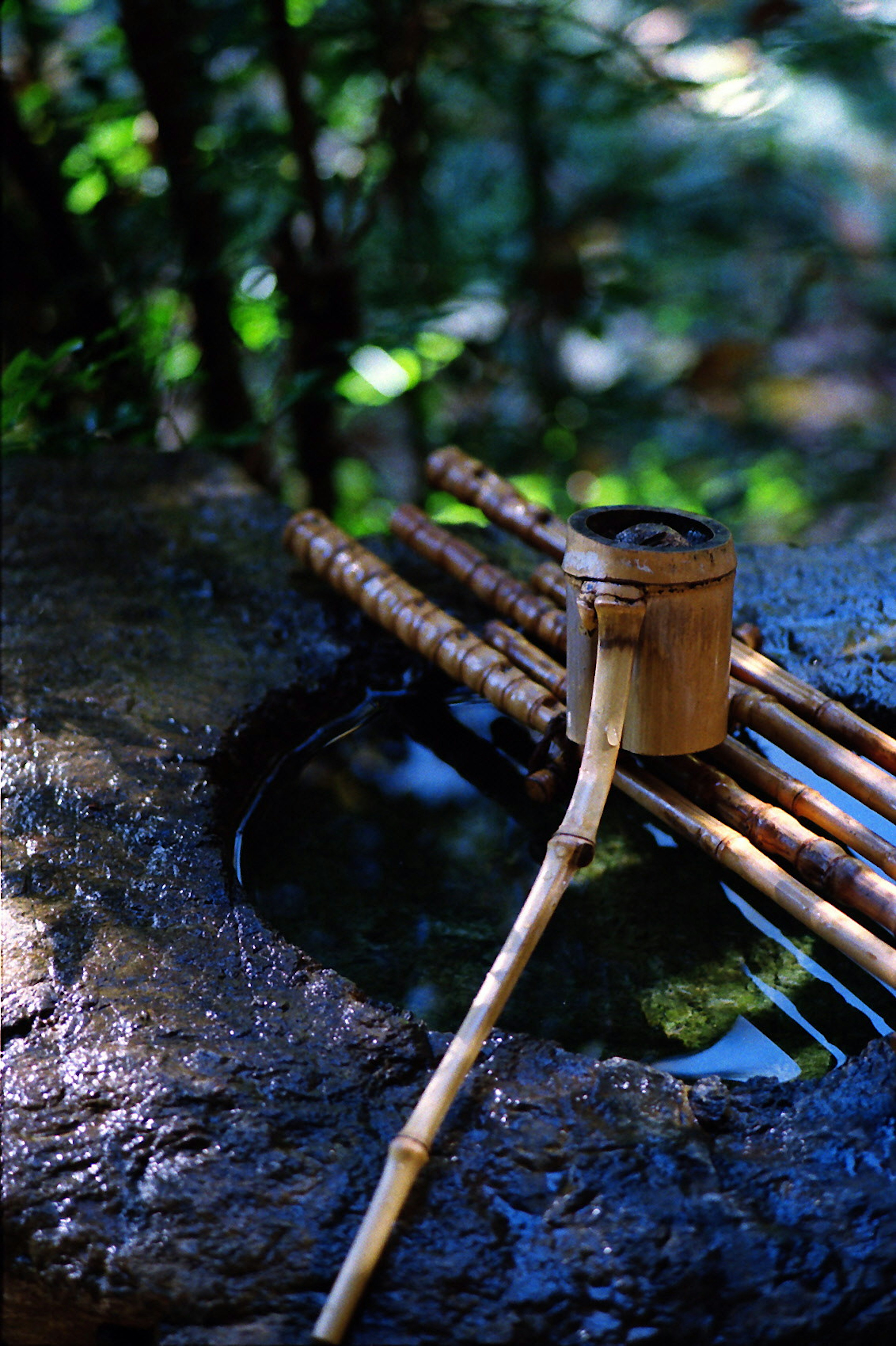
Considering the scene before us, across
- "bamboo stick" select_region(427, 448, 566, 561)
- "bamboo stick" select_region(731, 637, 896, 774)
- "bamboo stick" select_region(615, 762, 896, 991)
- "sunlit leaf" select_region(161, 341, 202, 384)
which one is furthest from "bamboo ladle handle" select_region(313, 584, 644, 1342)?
"sunlit leaf" select_region(161, 341, 202, 384)

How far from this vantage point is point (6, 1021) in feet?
5.43

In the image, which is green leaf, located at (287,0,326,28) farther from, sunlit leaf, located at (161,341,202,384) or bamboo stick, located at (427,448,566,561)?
bamboo stick, located at (427,448,566,561)

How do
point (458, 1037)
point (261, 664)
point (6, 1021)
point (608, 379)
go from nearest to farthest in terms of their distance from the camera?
point (458, 1037), point (6, 1021), point (261, 664), point (608, 379)

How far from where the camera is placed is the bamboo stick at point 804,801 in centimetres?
180

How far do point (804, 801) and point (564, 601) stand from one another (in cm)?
86

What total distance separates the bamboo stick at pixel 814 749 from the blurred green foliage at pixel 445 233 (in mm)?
1844

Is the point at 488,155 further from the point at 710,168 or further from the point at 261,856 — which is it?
the point at 261,856

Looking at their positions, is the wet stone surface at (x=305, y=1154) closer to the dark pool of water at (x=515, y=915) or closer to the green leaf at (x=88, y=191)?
the dark pool of water at (x=515, y=915)

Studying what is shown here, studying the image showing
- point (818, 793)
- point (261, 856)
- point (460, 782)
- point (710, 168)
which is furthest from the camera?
point (710, 168)

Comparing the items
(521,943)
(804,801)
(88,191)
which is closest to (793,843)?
(804,801)

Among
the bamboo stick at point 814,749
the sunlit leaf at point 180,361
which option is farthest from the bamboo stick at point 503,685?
the sunlit leaf at point 180,361

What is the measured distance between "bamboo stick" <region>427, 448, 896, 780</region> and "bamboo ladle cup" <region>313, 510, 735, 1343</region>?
0.25m

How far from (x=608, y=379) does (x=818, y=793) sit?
453 cm

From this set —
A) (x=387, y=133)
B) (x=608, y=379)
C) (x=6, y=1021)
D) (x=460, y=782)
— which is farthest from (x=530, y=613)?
(x=608, y=379)
